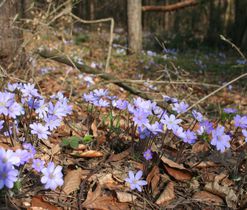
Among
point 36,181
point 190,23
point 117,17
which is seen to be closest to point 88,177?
point 36,181

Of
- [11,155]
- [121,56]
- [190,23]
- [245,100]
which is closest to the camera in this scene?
[11,155]

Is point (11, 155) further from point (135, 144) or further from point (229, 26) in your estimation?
point (229, 26)

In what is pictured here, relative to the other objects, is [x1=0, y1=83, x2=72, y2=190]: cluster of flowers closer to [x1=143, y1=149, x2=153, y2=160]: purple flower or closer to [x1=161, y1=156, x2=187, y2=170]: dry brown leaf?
[x1=143, y1=149, x2=153, y2=160]: purple flower

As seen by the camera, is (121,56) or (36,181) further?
(121,56)

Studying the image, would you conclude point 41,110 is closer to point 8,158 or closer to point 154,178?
point 8,158

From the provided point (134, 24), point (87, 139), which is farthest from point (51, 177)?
point (134, 24)

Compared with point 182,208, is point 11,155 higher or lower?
higher

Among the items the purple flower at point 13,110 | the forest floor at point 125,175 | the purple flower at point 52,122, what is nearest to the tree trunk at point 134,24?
the forest floor at point 125,175

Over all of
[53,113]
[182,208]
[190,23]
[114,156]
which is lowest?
[190,23]

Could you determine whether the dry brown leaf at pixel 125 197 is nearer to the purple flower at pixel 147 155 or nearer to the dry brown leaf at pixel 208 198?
the purple flower at pixel 147 155
